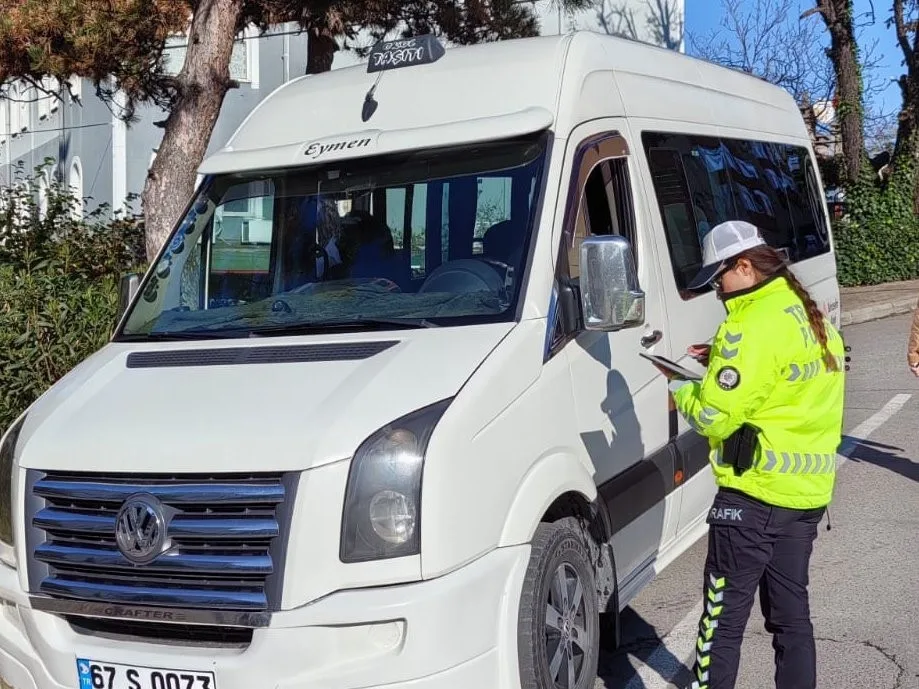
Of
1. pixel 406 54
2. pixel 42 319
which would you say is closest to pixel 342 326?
pixel 406 54

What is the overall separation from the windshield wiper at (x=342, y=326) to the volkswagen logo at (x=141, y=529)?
96 cm

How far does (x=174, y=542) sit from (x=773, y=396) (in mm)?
1858

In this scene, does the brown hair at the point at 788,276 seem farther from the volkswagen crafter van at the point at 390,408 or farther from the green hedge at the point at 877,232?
the green hedge at the point at 877,232

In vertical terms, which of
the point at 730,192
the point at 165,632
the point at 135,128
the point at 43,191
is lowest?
the point at 165,632

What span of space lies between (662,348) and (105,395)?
237 centimetres

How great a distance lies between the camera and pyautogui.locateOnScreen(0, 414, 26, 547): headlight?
3.98m

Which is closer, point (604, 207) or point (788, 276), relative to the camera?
point (788, 276)

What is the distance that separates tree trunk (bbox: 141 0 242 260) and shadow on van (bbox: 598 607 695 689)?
17.9 ft

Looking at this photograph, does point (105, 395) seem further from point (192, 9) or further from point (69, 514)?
point (192, 9)

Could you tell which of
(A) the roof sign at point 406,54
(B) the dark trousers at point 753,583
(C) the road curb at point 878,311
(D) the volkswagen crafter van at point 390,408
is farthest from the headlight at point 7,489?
(C) the road curb at point 878,311

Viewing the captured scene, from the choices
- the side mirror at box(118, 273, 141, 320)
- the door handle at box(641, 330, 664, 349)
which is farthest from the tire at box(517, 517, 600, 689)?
the side mirror at box(118, 273, 141, 320)

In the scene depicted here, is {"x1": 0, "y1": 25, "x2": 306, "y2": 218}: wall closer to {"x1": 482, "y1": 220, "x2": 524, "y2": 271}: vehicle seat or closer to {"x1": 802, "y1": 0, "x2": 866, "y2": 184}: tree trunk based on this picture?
{"x1": 802, "y1": 0, "x2": 866, "y2": 184}: tree trunk

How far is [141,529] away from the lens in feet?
11.8

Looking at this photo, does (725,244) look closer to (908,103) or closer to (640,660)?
(640,660)
